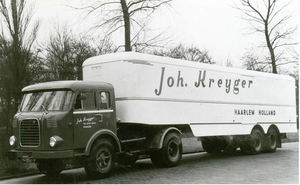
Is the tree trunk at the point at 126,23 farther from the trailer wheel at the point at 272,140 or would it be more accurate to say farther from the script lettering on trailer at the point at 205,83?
the trailer wheel at the point at 272,140

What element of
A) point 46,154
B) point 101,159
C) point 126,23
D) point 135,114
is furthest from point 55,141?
point 126,23

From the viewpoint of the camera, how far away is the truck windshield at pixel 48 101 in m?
9.83

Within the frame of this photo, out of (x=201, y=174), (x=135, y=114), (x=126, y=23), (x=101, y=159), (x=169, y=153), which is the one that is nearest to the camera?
(x=101, y=159)

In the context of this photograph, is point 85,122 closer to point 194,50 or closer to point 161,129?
point 161,129

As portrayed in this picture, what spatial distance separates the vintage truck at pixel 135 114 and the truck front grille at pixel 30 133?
0.08 ft

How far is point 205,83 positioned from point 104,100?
4.22 m

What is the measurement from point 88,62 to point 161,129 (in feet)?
9.81

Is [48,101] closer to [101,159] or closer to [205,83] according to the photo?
[101,159]

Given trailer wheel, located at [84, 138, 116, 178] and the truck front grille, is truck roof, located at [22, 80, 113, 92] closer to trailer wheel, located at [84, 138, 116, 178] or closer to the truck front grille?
the truck front grille

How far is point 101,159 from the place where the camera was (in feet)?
33.3

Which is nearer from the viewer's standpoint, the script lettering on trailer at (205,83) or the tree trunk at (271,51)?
the script lettering on trailer at (205,83)

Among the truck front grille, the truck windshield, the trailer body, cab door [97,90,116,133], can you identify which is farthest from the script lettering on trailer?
the truck front grille

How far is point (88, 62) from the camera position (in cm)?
1225

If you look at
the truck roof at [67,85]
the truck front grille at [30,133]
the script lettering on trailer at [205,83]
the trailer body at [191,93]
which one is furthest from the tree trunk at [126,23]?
the truck front grille at [30,133]
